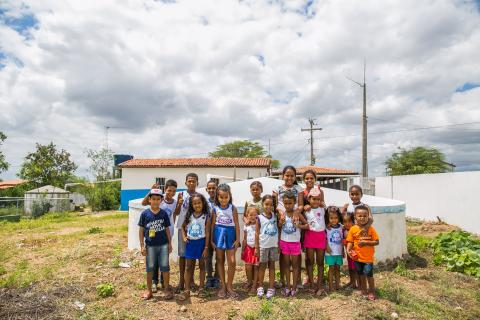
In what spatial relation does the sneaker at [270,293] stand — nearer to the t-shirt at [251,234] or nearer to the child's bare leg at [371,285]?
the t-shirt at [251,234]

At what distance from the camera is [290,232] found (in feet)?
14.6

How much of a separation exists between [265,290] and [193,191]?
5.55ft

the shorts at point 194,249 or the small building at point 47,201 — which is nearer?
the shorts at point 194,249

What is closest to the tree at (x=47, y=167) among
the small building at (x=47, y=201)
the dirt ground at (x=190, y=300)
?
the small building at (x=47, y=201)

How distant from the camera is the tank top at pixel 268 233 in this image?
4.46 metres

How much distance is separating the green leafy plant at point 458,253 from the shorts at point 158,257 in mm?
5159

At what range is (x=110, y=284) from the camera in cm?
501

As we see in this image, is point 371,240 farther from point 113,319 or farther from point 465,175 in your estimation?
point 465,175

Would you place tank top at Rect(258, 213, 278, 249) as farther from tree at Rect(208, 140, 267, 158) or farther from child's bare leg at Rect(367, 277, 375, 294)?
tree at Rect(208, 140, 267, 158)

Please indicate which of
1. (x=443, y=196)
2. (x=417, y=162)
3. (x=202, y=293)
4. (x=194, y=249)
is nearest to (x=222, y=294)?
(x=202, y=293)

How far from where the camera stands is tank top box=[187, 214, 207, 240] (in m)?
4.52

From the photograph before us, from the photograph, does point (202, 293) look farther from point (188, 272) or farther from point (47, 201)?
point (47, 201)

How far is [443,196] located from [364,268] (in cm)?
1056

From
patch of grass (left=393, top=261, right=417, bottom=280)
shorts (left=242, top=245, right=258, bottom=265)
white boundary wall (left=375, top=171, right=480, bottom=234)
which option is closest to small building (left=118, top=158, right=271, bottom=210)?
white boundary wall (left=375, top=171, right=480, bottom=234)
